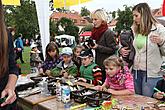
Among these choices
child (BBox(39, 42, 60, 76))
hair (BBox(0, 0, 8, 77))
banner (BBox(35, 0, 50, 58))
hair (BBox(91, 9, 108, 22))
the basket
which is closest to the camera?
hair (BBox(0, 0, 8, 77))

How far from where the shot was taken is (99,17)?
3.40 metres

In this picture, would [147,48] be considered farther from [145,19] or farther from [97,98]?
[97,98]

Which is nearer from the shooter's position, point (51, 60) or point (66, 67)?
point (66, 67)

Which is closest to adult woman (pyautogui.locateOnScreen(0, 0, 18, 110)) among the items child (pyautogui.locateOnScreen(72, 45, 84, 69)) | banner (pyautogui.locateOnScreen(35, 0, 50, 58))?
child (pyautogui.locateOnScreen(72, 45, 84, 69))

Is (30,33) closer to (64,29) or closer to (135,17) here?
(64,29)

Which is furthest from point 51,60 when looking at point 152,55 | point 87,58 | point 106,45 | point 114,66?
point 152,55

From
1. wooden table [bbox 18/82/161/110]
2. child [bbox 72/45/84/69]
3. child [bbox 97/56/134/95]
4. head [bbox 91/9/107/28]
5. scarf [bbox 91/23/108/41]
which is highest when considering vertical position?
head [bbox 91/9/107/28]

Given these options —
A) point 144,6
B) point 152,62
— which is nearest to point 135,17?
point 144,6

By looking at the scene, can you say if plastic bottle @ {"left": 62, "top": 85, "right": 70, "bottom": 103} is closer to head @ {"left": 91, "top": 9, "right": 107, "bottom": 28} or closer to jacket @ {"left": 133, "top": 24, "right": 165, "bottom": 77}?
jacket @ {"left": 133, "top": 24, "right": 165, "bottom": 77}

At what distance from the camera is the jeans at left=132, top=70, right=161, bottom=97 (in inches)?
105

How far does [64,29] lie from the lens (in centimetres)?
3158

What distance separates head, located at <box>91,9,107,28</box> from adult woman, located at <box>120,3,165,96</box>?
2.35 feet

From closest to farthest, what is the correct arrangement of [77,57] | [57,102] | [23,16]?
[57,102]
[77,57]
[23,16]

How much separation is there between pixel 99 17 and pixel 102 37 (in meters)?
0.27
